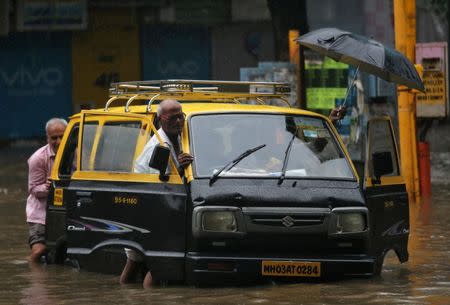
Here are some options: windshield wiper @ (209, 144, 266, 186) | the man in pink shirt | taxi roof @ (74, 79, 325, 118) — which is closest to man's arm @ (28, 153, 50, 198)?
the man in pink shirt

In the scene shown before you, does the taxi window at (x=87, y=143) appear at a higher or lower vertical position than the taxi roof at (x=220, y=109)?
lower

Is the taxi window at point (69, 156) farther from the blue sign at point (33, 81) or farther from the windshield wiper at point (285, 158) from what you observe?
the blue sign at point (33, 81)

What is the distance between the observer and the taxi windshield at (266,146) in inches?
495

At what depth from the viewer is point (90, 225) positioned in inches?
515

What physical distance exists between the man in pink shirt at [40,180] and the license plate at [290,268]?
3.73 m

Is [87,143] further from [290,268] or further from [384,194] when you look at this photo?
[384,194]

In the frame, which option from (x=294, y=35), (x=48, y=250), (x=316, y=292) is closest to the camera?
(x=316, y=292)

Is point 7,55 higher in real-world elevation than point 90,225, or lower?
higher

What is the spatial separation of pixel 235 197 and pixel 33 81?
25.7 metres

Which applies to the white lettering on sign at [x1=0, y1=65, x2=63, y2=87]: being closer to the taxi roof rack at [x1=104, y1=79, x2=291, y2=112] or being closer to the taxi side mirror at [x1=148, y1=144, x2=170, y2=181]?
the taxi roof rack at [x1=104, y1=79, x2=291, y2=112]

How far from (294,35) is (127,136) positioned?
11.3 m

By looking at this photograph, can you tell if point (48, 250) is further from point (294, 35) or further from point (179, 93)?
point (294, 35)

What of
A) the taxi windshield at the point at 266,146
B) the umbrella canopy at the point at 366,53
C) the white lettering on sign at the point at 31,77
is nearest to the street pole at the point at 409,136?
the umbrella canopy at the point at 366,53

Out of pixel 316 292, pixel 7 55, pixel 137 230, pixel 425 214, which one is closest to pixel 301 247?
pixel 316 292
